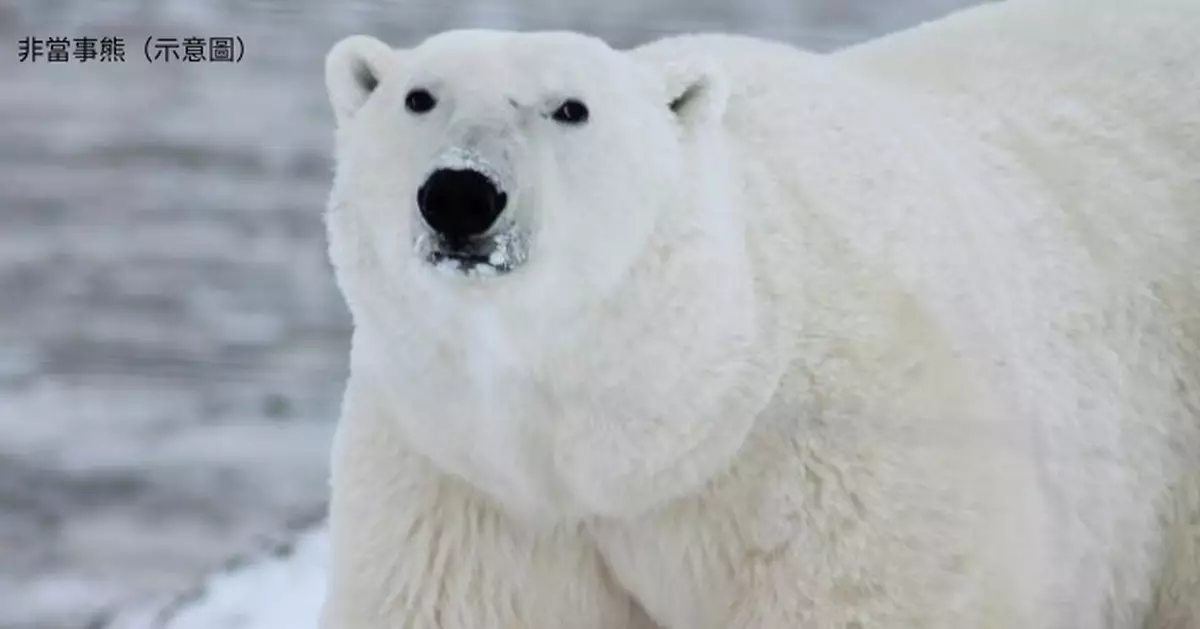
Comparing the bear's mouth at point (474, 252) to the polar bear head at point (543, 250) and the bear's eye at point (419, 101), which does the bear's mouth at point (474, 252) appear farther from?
the bear's eye at point (419, 101)

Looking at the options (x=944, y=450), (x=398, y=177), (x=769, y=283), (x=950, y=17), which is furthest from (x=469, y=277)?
(x=950, y=17)

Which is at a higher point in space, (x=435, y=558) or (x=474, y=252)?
(x=474, y=252)

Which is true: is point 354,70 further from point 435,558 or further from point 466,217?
point 435,558

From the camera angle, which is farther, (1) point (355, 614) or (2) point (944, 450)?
(1) point (355, 614)

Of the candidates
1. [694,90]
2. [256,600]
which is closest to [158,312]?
[256,600]

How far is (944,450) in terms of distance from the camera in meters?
1.28

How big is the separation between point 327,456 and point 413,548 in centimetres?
77

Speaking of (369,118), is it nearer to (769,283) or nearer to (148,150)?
(769,283)

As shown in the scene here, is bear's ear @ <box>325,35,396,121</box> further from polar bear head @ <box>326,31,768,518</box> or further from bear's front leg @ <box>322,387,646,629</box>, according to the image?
bear's front leg @ <box>322,387,646,629</box>

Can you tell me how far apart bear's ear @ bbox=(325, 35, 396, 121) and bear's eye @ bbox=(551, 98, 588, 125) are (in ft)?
0.56

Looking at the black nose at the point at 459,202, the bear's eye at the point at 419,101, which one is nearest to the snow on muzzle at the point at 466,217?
the black nose at the point at 459,202

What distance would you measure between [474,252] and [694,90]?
0.97ft

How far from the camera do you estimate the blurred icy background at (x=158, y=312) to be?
1966 millimetres

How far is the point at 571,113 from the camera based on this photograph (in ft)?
3.67
